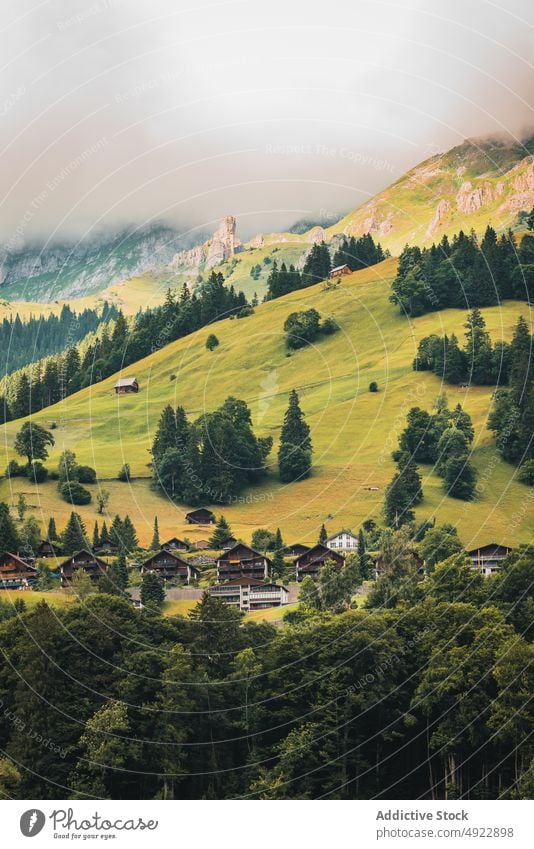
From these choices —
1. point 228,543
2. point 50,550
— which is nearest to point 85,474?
point 50,550

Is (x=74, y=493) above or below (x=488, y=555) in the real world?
above

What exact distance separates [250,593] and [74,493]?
37815mm

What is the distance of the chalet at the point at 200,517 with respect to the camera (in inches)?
5994

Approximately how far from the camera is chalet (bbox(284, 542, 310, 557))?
136m

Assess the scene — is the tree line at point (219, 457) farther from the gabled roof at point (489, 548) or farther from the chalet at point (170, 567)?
the gabled roof at point (489, 548)

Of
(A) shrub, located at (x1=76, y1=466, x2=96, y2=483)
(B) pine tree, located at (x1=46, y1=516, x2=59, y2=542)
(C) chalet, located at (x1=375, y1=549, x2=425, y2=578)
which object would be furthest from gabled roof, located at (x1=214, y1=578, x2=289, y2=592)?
(A) shrub, located at (x1=76, y1=466, x2=96, y2=483)

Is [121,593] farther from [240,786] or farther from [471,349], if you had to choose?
[471,349]

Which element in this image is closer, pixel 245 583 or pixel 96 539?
pixel 245 583

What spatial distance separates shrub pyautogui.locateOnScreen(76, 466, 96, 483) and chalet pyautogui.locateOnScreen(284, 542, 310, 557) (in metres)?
34.8

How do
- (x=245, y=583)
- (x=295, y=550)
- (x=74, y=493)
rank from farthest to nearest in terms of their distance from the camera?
(x=74, y=493)
(x=295, y=550)
(x=245, y=583)

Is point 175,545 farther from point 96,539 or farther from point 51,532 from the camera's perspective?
point 51,532

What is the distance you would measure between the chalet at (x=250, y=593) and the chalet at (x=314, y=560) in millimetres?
4498

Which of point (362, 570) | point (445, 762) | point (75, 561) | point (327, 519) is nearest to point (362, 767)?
point (445, 762)

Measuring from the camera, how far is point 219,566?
429ft
